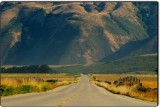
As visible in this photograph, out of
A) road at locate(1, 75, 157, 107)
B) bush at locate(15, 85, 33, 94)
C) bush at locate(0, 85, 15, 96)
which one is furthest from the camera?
bush at locate(15, 85, 33, 94)

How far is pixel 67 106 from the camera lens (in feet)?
99.4

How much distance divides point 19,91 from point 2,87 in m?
5.83

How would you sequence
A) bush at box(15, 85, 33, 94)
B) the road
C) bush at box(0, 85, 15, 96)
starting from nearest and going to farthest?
the road < bush at box(0, 85, 15, 96) < bush at box(15, 85, 33, 94)

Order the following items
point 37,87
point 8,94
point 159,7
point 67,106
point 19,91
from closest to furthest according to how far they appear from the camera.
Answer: point 159,7, point 67,106, point 8,94, point 19,91, point 37,87

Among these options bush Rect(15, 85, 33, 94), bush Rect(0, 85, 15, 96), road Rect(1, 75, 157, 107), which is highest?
road Rect(1, 75, 157, 107)

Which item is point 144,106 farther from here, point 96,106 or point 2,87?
point 2,87

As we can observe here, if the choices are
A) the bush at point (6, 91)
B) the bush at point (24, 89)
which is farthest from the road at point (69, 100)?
the bush at point (24, 89)

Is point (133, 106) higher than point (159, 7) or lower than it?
lower

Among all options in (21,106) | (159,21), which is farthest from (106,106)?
(159,21)

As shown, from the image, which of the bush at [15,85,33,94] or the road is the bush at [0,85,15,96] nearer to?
the road

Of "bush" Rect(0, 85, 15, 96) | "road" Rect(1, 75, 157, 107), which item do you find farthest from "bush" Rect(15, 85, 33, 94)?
"road" Rect(1, 75, 157, 107)

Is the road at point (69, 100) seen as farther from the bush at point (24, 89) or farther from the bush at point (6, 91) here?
the bush at point (24, 89)

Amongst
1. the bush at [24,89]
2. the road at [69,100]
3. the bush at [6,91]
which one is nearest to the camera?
the road at [69,100]

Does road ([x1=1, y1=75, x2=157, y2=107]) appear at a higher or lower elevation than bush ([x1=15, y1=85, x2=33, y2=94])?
higher
